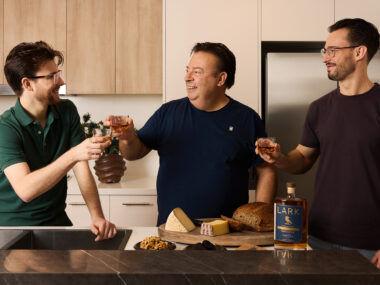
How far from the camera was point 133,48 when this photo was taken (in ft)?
11.0

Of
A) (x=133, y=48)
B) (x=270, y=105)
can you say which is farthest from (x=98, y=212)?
(x=133, y=48)

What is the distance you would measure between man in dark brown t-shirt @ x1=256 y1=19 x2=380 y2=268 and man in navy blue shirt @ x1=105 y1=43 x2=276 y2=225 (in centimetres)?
26

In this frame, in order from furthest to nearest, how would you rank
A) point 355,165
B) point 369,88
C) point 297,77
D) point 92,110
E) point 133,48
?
point 92,110, point 133,48, point 297,77, point 369,88, point 355,165

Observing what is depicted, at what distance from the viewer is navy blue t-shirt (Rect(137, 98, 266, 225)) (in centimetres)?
201

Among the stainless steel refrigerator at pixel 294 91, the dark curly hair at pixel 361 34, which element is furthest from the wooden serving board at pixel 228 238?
the stainless steel refrigerator at pixel 294 91

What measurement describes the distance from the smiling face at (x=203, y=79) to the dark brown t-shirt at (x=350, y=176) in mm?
562

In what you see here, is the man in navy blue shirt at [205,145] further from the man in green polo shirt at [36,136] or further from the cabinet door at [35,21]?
the cabinet door at [35,21]

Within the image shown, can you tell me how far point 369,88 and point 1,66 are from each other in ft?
9.00

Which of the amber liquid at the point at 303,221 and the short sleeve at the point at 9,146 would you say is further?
the short sleeve at the point at 9,146

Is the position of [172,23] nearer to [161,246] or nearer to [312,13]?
[312,13]

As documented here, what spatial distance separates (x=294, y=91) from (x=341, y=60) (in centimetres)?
109

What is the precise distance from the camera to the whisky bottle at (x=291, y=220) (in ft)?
4.30

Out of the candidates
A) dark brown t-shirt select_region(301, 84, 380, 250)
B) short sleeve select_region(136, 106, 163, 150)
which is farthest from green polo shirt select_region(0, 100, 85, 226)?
dark brown t-shirt select_region(301, 84, 380, 250)

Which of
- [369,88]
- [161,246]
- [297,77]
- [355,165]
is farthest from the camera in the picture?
[297,77]
